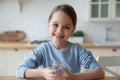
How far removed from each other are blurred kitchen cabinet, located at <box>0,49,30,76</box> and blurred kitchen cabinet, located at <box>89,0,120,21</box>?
3.31 ft

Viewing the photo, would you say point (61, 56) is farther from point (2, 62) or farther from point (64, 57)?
point (2, 62)

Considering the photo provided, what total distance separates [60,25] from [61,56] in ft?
0.62

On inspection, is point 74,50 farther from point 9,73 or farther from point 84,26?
point 84,26

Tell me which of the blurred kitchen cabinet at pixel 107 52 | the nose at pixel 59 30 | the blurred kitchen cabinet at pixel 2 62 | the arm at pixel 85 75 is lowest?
the blurred kitchen cabinet at pixel 2 62

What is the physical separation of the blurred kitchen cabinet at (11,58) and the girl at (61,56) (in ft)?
5.63

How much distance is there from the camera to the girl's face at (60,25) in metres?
1.08

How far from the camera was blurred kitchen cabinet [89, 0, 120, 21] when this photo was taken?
10.1 feet

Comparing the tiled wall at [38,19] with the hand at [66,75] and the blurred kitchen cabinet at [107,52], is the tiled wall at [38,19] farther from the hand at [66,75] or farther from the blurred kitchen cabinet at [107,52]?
the hand at [66,75]

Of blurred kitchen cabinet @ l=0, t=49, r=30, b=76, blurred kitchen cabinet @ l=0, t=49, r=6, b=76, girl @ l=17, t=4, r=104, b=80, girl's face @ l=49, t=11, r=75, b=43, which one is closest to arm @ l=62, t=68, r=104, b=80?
girl @ l=17, t=4, r=104, b=80

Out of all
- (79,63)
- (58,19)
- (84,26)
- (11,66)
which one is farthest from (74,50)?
(84,26)

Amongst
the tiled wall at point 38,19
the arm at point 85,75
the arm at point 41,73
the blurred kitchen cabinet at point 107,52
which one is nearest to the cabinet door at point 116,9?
the tiled wall at point 38,19

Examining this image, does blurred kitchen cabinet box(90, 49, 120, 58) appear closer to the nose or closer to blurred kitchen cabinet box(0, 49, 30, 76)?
blurred kitchen cabinet box(0, 49, 30, 76)

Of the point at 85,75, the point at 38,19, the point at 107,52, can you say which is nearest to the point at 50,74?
the point at 85,75

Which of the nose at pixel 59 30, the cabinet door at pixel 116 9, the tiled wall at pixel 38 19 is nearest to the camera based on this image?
the nose at pixel 59 30
